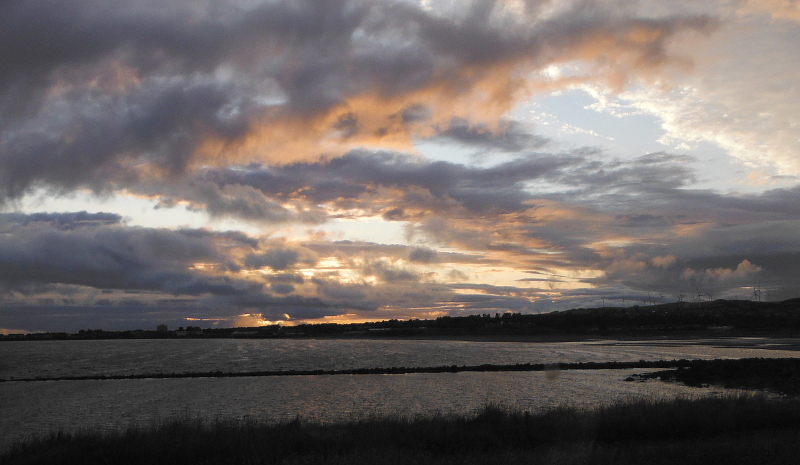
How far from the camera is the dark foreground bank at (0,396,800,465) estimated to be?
17.8m

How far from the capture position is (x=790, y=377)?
46.6 meters

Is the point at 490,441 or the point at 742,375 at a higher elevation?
the point at 490,441

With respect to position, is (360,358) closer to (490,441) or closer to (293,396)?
(293,396)

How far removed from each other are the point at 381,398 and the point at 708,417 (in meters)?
26.4

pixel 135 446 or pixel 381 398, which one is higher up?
pixel 135 446

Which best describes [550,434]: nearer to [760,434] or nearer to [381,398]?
[760,434]

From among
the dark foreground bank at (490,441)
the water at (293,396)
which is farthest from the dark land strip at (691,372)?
the dark foreground bank at (490,441)

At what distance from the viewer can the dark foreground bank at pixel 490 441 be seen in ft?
58.5

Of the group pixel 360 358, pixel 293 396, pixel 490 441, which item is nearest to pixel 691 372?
pixel 293 396

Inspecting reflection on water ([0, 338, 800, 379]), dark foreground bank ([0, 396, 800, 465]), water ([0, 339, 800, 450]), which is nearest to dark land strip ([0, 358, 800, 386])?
water ([0, 339, 800, 450])

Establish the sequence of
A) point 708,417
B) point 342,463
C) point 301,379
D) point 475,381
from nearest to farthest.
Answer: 1. point 342,463
2. point 708,417
3. point 475,381
4. point 301,379

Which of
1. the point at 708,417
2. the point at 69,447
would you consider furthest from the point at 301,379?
the point at 708,417

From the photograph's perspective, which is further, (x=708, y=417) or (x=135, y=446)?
(x=708, y=417)

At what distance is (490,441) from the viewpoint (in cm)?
2208
